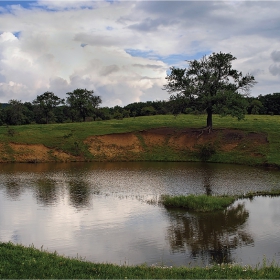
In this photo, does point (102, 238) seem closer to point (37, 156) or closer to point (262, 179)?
point (262, 179)

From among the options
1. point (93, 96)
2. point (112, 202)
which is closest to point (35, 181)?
point (112, 202)

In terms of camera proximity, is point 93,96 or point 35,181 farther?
point 93,96

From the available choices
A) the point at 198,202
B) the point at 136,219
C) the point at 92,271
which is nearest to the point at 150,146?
the point at 198,202

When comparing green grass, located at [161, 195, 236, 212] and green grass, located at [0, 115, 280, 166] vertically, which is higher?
green grass, located at [0, 115, 280, 166]

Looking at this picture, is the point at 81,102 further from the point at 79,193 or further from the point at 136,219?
the point at 136,219

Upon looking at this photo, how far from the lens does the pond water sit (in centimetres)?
1688

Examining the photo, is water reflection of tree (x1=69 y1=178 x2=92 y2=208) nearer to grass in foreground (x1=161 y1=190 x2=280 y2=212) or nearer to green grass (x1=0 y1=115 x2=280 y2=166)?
grass in foreground (x1=161 y1=190 x2=280 y2=212)

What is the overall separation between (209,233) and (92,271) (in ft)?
30.4

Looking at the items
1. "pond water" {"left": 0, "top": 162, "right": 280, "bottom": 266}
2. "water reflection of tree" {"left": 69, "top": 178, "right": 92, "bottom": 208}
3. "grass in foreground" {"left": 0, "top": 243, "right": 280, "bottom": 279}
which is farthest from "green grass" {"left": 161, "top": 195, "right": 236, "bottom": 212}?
"grass in foreground" {"left": 0, "top": 243, "right": 280, "bottom": 279}

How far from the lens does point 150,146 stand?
56750mm

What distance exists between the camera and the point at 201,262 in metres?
15.5

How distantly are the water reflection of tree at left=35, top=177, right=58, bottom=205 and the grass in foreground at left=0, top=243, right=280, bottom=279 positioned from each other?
44.6 feet

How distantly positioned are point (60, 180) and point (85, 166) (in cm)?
1102

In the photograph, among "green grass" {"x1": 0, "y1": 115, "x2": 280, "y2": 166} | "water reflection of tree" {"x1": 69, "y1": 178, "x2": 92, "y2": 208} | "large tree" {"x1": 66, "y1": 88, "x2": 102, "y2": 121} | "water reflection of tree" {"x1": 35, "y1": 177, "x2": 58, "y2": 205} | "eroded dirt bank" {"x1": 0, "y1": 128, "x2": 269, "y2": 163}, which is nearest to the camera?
"water reflection of tree" {"x1": 69, "y1": 178, "x2": 92, "y2": 208}
